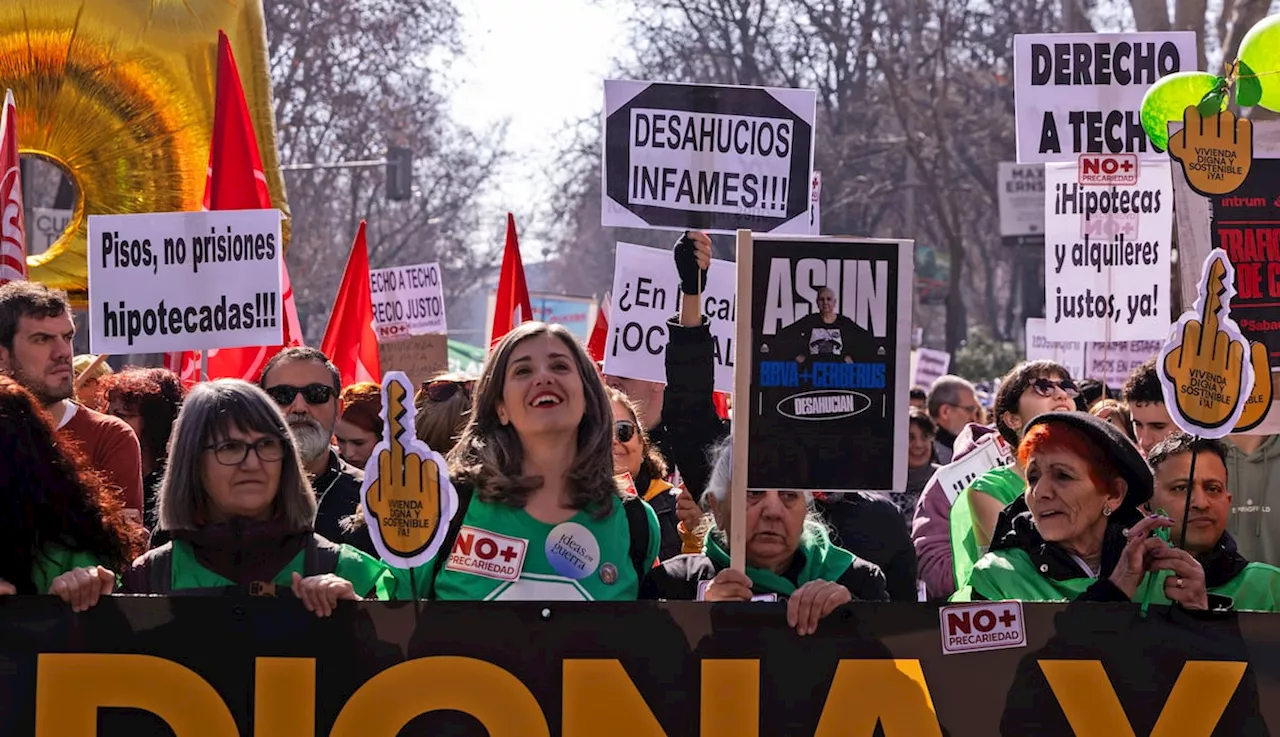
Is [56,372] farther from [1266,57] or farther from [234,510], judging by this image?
[1266,57]

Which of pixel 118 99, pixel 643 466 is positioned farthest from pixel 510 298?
pixel 643 466

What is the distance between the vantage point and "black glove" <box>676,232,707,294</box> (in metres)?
4.93

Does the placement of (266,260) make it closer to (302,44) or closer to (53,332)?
(53,332)

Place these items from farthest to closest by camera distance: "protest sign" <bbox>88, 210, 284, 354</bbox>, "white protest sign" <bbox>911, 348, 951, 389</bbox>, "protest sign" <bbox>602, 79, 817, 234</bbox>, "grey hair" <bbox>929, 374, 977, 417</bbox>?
"white protest sign" <bbox>911, 348, 951, 389</bbox> → "grey hair" <bbox>929, 374, 977, 417</bbox> → "protest sign" <bbox>88, 210, 284, 354</bbox> → "protest sign" <bbox>602, 79, 817, 234</bbox>

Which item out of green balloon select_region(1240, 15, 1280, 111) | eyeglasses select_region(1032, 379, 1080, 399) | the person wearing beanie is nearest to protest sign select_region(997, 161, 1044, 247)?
eyeglasses select_region(1032, 379, 1080, 399)

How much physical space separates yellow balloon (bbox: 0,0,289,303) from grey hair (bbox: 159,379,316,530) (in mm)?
5952

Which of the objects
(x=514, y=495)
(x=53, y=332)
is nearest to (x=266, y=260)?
(x=53, y=332)

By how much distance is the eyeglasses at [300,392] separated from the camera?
5797mm

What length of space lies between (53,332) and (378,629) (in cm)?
222

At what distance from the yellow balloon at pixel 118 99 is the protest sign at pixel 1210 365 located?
22.0 feet

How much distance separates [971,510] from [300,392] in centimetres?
217

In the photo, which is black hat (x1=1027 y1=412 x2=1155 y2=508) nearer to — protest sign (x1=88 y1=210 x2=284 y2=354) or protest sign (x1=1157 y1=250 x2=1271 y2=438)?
protest sign (x1=1157 y1=250 x2=1271 y2=438)

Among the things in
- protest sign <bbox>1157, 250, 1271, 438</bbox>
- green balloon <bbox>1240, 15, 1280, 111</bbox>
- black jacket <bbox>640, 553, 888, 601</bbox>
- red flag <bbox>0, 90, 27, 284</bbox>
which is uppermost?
green balloon <bbox>1240, 15, 1280, 111</bbox>

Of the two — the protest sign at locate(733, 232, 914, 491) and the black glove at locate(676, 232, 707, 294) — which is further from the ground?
the black glove at locate(676, 232, 707, 294)
